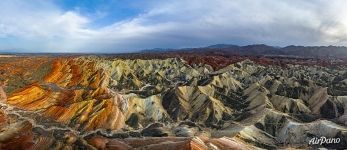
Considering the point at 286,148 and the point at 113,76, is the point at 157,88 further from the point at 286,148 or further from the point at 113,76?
the point at 286,148

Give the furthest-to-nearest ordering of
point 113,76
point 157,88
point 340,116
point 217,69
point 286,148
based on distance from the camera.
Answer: point 217,69
point 113,76
point 157,88
point 340,116
point 286,148

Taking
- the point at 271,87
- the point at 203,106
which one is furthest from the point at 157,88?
the point at 271,87

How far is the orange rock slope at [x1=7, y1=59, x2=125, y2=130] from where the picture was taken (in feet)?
161

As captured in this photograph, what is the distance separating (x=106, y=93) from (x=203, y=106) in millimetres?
14442

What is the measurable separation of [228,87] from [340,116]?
67.5 ft

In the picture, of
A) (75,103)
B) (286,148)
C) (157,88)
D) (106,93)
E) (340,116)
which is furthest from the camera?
(157,88)

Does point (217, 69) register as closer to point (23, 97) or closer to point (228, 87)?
point (228, 87)

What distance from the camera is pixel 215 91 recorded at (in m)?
62.7

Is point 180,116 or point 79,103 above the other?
point 79,103

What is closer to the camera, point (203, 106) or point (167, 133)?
point (167, 133)

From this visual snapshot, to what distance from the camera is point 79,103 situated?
175 ft

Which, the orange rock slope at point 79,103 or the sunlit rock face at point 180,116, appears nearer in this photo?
the sunlit rock face at point 180,116

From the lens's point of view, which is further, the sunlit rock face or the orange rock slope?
the orange rock slope

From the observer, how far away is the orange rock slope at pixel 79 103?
161 ft
